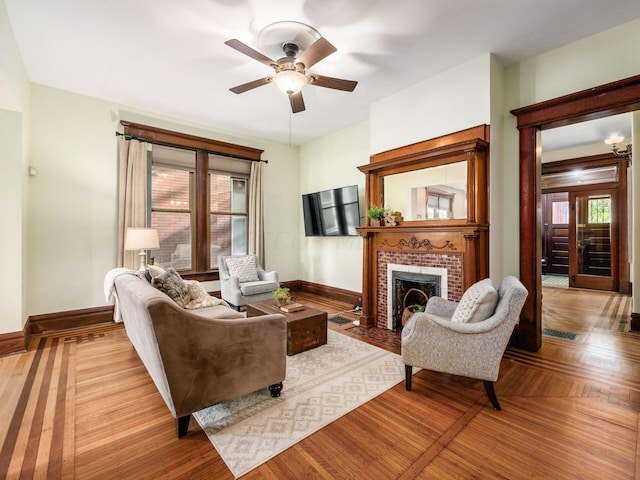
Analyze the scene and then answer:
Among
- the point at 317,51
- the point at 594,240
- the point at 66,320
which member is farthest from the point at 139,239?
the point at 594,240

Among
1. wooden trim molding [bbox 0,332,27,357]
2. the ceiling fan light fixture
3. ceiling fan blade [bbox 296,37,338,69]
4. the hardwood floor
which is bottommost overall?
the hardwood floor

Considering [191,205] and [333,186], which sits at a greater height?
[333,186]

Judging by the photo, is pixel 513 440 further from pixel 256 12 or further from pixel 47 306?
pixel 47 306

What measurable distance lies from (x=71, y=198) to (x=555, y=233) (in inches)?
468

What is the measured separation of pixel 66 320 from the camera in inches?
158

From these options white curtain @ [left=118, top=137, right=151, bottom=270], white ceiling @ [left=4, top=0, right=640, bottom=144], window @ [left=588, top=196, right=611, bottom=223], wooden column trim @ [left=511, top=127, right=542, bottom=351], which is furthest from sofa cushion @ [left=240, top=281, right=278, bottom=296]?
window @ [left=588, top=196, right=611, bottom=223]

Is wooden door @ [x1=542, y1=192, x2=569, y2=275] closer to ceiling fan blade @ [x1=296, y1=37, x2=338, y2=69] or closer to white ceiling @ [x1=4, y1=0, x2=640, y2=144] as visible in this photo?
white ceiling @ [x1=4, y1=0, x2=640, y2=144]

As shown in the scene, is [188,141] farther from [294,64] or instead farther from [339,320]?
[339,320]

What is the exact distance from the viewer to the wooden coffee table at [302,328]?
10.2ft

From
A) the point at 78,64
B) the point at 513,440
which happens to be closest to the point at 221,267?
the point at 78,64

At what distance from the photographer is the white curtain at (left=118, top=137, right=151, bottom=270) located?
4.32 meters

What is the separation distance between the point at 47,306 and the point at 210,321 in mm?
3579

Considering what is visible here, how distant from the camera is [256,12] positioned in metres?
2.55

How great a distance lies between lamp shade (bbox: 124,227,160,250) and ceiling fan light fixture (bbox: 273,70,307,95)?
102 inches
